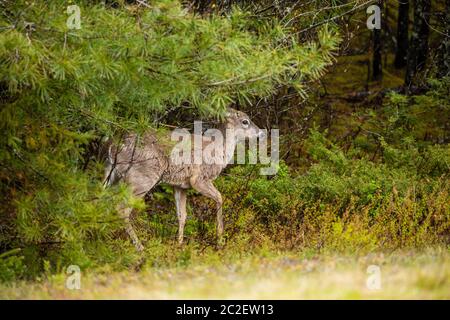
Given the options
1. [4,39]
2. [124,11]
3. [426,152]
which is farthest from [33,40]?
[426,152]

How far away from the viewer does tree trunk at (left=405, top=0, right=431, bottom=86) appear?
18.3m

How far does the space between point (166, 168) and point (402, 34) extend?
Answer: 38.7 ft

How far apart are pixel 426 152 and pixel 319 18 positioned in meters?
3.39

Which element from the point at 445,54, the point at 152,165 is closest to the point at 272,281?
the point at 152,165

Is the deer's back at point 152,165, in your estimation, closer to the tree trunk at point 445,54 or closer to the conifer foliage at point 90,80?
the conifer foliage at point 90,80

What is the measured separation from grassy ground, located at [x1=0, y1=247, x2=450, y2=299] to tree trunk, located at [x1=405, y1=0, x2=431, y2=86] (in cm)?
1009

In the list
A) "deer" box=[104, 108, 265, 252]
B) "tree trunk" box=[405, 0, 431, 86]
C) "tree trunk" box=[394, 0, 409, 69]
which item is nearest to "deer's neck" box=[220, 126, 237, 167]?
"deer" box=[104, 108, 265, 252]

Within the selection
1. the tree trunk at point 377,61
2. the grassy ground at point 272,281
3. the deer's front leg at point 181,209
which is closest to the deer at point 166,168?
the deer's front leg at point 181,209

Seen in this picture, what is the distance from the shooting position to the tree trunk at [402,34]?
21.8 m

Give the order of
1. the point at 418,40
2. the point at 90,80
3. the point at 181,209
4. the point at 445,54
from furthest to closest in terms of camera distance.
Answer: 1. the point at 418,40
2. the point at 445,54
3. the point at 181,209
4. the point at 90,80

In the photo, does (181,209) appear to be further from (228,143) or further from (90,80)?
(90,80)

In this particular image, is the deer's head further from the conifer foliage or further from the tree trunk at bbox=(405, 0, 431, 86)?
the tree trunk at bbox=(405, 0, 431, 86)

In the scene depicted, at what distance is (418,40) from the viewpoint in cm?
1883
